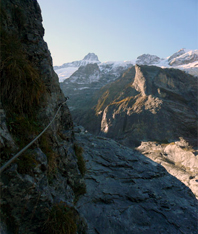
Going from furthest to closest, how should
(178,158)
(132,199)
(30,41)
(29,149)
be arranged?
(178,158) → (132,199) → (30,41) → (29,149)

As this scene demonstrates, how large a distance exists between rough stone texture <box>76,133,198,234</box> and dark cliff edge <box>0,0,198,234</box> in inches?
1.5

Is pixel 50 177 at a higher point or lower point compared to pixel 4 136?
lower

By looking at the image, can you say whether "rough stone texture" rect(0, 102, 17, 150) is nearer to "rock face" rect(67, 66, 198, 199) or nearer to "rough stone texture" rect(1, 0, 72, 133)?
"rough stone texture" rect(1, 0, 72, 133)

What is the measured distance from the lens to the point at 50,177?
436 centimetres

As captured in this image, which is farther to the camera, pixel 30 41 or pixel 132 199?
pixel 132 199

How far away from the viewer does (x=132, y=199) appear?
22.4 ft

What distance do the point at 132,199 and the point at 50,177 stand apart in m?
4.42

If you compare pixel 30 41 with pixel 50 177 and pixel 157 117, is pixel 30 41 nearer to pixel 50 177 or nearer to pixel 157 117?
pixel 50 177

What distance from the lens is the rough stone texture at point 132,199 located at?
5508 millimetres

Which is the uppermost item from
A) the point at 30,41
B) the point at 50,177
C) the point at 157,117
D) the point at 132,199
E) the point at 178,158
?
the point at 30,41

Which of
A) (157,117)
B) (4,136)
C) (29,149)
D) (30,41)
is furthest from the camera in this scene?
(157,117)

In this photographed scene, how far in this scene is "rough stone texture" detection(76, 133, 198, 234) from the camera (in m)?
5.51

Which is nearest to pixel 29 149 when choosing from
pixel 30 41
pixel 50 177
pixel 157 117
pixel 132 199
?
pixel 50 177

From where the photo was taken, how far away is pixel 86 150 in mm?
10789
